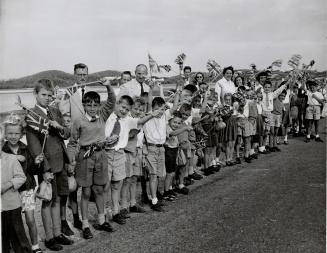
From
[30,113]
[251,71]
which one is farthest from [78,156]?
[251,71]

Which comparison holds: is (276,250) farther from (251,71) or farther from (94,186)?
(251,71)

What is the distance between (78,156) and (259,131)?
5.76m

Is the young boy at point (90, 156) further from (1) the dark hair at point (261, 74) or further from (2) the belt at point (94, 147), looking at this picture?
(1) the dark hair at point (261, 74)

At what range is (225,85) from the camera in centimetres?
912

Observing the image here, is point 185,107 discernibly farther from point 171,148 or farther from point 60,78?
point 60,78

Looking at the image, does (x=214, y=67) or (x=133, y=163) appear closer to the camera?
(x=133, y=163)

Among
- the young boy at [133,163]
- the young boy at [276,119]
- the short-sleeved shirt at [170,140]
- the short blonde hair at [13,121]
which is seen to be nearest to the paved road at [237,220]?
the young boy at [133,163]

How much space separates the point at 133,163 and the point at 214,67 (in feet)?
12.1

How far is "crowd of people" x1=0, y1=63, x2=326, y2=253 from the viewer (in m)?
3.98

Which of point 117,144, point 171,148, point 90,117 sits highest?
point 90,117

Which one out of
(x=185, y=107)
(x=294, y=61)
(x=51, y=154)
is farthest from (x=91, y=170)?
(x=294, y=61)

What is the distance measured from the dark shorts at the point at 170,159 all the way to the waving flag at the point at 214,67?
276cm

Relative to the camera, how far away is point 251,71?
430 inches

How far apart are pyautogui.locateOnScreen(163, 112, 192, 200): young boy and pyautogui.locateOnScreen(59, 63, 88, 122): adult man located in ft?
5.10
